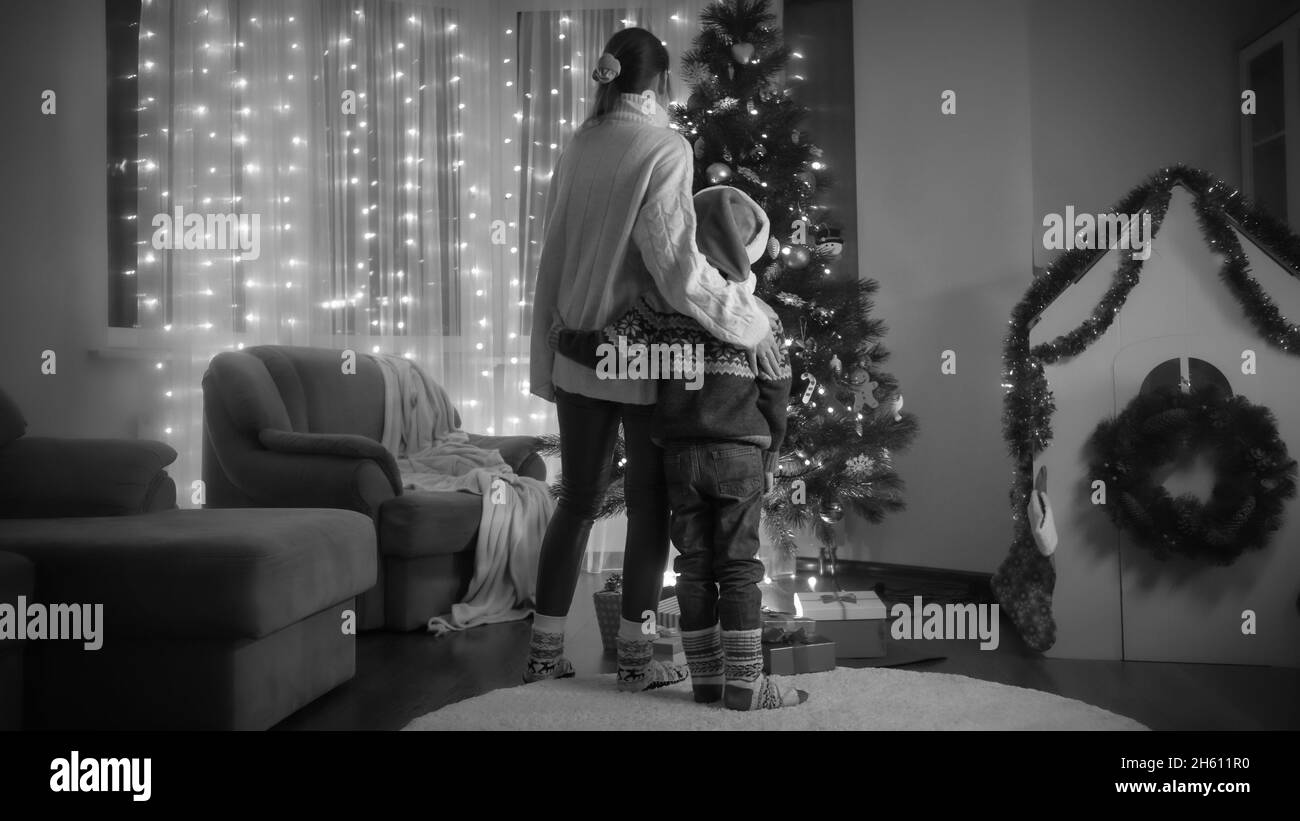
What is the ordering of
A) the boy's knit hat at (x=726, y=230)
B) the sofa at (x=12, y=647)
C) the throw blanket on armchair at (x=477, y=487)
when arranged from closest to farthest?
the sofa at (x=12, y=647), the boy's knit hat at (x=726, y=230), the throw blanket on armchair at (x=477, y=487)

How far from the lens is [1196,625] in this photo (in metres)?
2.58

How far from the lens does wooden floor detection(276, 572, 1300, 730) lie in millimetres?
2064

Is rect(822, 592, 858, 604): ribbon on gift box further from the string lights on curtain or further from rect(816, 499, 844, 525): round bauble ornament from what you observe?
the string lights on curtain

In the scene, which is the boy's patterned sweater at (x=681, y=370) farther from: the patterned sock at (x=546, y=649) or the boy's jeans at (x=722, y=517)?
the patterned sock at (x=546, y=649)

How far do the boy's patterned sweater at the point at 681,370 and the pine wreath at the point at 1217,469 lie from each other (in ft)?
3.84

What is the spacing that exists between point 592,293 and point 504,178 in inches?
126

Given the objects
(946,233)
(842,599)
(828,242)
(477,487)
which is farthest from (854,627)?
(946,233)

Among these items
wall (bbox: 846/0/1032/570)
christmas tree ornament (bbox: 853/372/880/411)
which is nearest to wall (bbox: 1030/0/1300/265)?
wall (bbox: 846/0/1032/570)

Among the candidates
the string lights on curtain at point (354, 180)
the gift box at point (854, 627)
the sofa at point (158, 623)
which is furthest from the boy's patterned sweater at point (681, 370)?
the string lights on curtain at point (354, 180)

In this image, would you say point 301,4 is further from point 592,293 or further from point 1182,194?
point 1182,194

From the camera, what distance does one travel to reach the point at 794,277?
3385 millimetres

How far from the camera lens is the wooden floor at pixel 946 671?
206 centimetres

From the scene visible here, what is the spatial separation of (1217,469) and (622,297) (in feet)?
5.45

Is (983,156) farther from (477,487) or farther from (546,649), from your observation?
(546,649)
